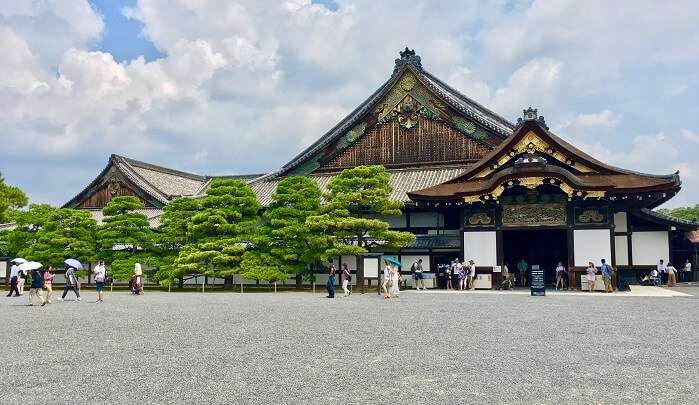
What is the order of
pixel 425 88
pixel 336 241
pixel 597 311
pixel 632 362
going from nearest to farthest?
pixel 632 362 → pixel 597 311 → pixel 336 241 → pixel 425 88

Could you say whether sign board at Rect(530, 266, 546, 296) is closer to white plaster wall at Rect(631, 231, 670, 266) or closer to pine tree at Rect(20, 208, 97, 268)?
white plaster wall at Rect(631, 231, 670, 266)

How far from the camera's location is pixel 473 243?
2992cm

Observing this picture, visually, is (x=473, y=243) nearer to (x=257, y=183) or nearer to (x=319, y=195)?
(x=319, y=195)

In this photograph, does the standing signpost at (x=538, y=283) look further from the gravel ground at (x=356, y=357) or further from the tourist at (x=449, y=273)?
the gravel ground at (x=356, y=357)

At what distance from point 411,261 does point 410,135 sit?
29.7ft

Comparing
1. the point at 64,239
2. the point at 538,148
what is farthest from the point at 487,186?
the point at 64,239

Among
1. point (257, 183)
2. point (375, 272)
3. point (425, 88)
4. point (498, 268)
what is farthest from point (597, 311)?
point (257, 183)

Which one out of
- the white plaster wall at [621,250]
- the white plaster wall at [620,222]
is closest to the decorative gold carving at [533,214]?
the white plaster wall at [620,222]

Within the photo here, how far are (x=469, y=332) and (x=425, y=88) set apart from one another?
85.1ft

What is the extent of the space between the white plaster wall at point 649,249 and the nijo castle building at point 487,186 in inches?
2.1

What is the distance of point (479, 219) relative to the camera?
98.8 ft

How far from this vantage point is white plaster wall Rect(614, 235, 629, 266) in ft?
100

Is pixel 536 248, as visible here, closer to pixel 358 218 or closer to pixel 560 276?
pixel 560 276

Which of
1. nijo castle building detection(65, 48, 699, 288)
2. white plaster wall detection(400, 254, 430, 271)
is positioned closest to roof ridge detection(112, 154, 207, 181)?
nijo castle building detection(65, 48, 699, 288)
